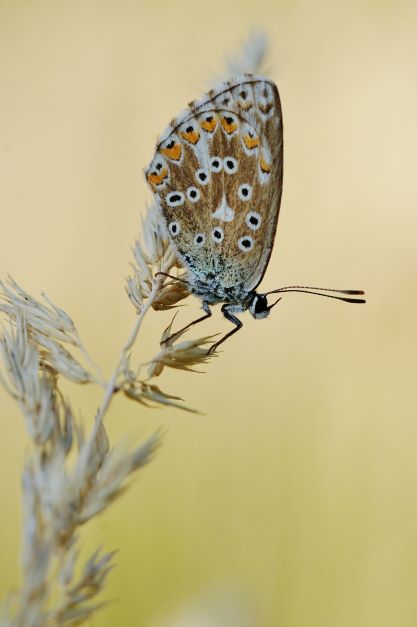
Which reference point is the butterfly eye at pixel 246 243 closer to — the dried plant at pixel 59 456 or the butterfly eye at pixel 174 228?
the butterfly eye at pixel 174 228

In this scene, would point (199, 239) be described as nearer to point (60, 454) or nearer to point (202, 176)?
point (202, 176)

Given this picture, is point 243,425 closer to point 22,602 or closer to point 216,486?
point 216,486

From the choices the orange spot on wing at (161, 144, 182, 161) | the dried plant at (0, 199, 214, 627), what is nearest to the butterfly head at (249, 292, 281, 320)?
the orange spot on wing at (161, 144, 182, 161)

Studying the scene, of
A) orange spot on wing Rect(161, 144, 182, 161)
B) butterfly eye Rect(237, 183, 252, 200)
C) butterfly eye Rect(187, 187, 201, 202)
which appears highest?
orange spot on wing Rect(161, 144, 182, 161)

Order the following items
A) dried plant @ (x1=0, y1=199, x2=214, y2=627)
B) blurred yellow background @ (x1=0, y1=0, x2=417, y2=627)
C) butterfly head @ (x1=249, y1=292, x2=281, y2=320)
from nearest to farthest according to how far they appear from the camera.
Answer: dried plant @ (x1=0, y1=199, x2=214, y2=627)
butterfly head @ (x1=249, y1=292, x2=281, y2=320)
blurred yellow background @ (x1=0, y1=0, x2=417, y2=627)

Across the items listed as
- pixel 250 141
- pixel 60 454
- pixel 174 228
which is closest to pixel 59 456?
pixel 60 454

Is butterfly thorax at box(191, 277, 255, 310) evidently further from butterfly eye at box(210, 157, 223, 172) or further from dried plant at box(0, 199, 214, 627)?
dried plant at box(0, 199, 214, 627)
